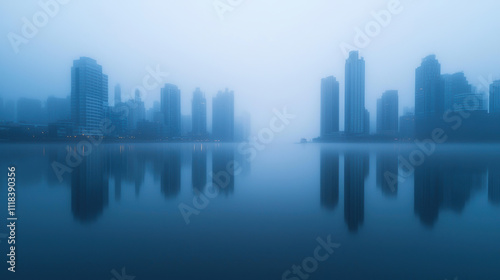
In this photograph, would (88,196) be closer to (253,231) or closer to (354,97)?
(253,231)

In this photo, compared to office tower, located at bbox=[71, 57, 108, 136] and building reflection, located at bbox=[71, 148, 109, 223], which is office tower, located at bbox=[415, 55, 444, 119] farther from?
office tower, located at bbox=[71, 57, 108, 136]

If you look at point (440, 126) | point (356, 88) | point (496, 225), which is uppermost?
point (356, 88)

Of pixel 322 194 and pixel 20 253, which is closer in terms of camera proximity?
pixel 20 253

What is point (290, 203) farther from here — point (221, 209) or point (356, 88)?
point (356, 88)

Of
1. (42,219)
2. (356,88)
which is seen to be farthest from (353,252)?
(356,88)

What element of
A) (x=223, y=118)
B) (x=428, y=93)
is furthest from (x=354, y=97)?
(x=223, y=118)
